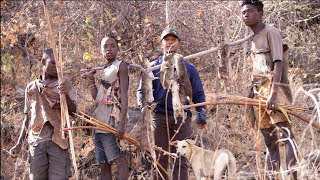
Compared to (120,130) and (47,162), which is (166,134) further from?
(47,162)

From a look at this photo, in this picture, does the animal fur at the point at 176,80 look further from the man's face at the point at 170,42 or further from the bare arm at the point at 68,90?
the bare arm at the point at 68,90

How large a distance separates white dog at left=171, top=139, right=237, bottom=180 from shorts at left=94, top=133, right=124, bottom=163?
474mm

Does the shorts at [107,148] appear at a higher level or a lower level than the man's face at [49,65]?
lower

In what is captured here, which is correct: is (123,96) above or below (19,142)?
above

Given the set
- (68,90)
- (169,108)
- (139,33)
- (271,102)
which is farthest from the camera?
(139,33)

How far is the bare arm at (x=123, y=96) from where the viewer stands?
4.20 m

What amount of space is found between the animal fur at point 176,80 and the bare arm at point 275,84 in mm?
717

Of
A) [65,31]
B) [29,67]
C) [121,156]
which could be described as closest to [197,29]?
[65,31]

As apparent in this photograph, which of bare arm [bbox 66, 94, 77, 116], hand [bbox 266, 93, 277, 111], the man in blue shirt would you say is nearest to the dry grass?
the man in blue shirt

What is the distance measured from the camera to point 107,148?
433 cm

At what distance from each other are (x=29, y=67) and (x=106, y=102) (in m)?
3.50

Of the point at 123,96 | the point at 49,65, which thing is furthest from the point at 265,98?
the point at 49,65

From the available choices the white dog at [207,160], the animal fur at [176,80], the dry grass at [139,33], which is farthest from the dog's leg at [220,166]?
the dry grass at [139,33]

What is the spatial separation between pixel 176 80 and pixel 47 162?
1217mm
